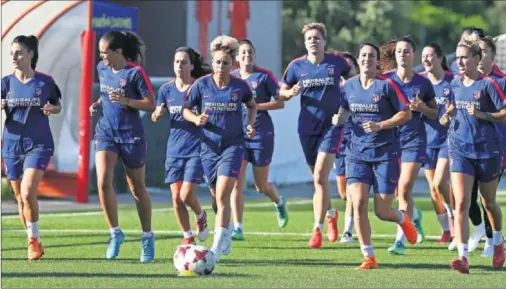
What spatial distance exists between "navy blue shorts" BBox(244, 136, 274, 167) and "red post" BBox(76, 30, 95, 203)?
649 centimetres

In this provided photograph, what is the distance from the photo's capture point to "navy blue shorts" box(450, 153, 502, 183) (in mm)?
13266

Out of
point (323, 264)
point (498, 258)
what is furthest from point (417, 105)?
point (323, 264)

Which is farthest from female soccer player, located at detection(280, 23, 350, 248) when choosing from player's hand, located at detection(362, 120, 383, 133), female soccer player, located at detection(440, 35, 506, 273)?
female soccer player, located at detection(440, 35, 506, 273)

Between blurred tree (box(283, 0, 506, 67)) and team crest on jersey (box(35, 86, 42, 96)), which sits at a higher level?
team crest on jersey (box(35, 86, 42, 96))

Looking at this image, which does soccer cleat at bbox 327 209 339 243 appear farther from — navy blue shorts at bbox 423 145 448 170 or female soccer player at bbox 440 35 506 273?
female soccer player at bbox 440 35 506 273

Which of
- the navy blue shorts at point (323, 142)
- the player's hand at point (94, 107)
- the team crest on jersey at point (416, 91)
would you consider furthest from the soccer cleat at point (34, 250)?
the team crest on jersey at point (416, 91)

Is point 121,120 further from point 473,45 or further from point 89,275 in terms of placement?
point 473,45

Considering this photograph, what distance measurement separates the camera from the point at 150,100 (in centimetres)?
1394

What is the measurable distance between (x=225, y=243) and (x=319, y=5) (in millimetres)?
50085

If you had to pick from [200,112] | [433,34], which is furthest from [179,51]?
[433,34]

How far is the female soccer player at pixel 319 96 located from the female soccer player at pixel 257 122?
201 millimetres

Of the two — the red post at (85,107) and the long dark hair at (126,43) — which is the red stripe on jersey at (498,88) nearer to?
the long dark hair at (126,43)

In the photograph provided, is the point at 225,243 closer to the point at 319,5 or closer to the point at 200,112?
the point at 200,112

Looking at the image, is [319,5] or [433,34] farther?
[433,34]
